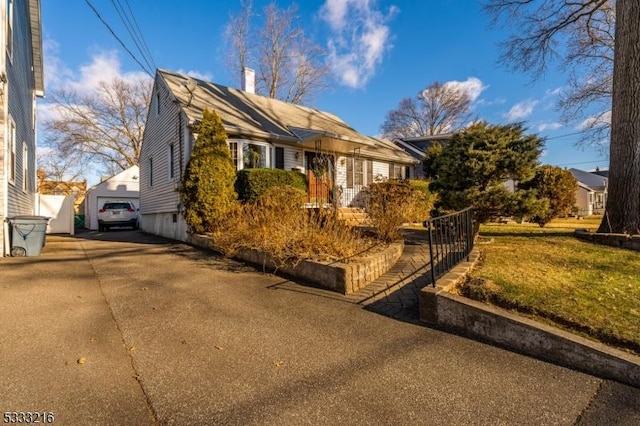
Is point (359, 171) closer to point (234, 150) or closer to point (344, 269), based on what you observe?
point (234, 150)

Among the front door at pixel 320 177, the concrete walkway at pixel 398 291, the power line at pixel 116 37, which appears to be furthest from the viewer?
the front door at pixel 320 177

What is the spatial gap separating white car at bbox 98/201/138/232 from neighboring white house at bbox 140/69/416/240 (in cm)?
116

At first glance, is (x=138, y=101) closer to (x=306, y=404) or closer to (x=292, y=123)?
(x=292, y=123)

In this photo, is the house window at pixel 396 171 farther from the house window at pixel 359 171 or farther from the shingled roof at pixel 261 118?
the house window at pixel 359 171

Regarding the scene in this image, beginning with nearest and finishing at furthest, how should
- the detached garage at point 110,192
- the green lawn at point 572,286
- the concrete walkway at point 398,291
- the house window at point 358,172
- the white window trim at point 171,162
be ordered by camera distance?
the green lawn at point 572,286 → the concrete walkway at point 398,291 → the white window trim at point 171,162 → the house window at point 358,172 → the detached garage at point 110,192

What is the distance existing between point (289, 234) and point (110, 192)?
20683mm

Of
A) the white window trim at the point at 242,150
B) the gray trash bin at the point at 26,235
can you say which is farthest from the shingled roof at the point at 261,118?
the gray trash bin at the point at 26,235

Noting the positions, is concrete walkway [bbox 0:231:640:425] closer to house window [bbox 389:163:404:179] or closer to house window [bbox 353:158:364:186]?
house window [bbox 353:158:364:186]

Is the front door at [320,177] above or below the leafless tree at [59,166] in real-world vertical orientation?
below

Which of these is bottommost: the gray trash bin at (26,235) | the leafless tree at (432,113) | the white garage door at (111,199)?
the gray trash bin at (26,235)

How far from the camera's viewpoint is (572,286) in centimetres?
411

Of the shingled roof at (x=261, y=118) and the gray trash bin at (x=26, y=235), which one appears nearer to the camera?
the gray trash bin at (x=26, y=235)

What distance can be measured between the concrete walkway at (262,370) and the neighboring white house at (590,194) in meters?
34.9

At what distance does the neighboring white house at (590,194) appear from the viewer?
116 ft
